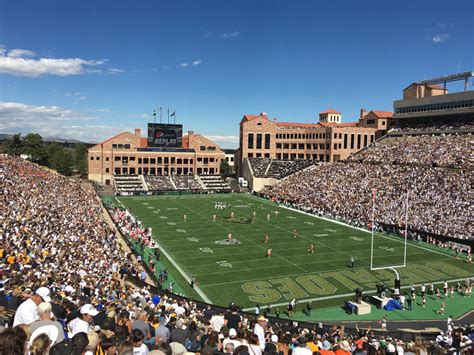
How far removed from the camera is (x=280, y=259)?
2842cm

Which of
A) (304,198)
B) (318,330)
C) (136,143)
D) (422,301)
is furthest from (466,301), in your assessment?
(136,143)

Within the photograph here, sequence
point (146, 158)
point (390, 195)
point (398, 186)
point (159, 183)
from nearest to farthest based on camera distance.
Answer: point (390, 195)
point (398, 186)
point (159, 183)
point (146, 158)

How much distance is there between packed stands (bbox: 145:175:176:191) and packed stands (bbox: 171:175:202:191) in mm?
914

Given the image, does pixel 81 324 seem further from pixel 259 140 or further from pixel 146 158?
pixel 259 140

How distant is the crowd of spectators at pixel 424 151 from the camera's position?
1871 inches

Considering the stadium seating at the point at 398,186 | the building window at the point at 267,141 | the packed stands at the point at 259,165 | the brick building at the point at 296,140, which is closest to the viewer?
the stadium seating at the point at 398,186

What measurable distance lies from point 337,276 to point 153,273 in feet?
37.6

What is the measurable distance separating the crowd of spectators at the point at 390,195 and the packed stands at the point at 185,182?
52.0 ft

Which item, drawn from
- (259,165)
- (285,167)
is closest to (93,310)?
(285,167)

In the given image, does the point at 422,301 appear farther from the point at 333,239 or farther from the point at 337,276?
the point at 333,239

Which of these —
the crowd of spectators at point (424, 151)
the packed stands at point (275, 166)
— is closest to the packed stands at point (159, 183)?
the packed stands at point (275, 166)

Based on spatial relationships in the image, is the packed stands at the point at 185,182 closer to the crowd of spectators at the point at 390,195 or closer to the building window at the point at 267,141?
the crowd of spectators at the point at 390,195

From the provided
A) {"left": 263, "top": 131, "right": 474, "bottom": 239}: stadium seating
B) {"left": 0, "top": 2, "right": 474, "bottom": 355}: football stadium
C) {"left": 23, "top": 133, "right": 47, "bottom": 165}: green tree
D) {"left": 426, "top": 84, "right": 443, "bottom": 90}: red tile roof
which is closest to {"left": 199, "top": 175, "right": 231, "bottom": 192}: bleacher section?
{"left": 0, "top": 2, "right": 474, "bottom": 355}: football stadium

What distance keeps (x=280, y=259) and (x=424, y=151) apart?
34092 millimetres
